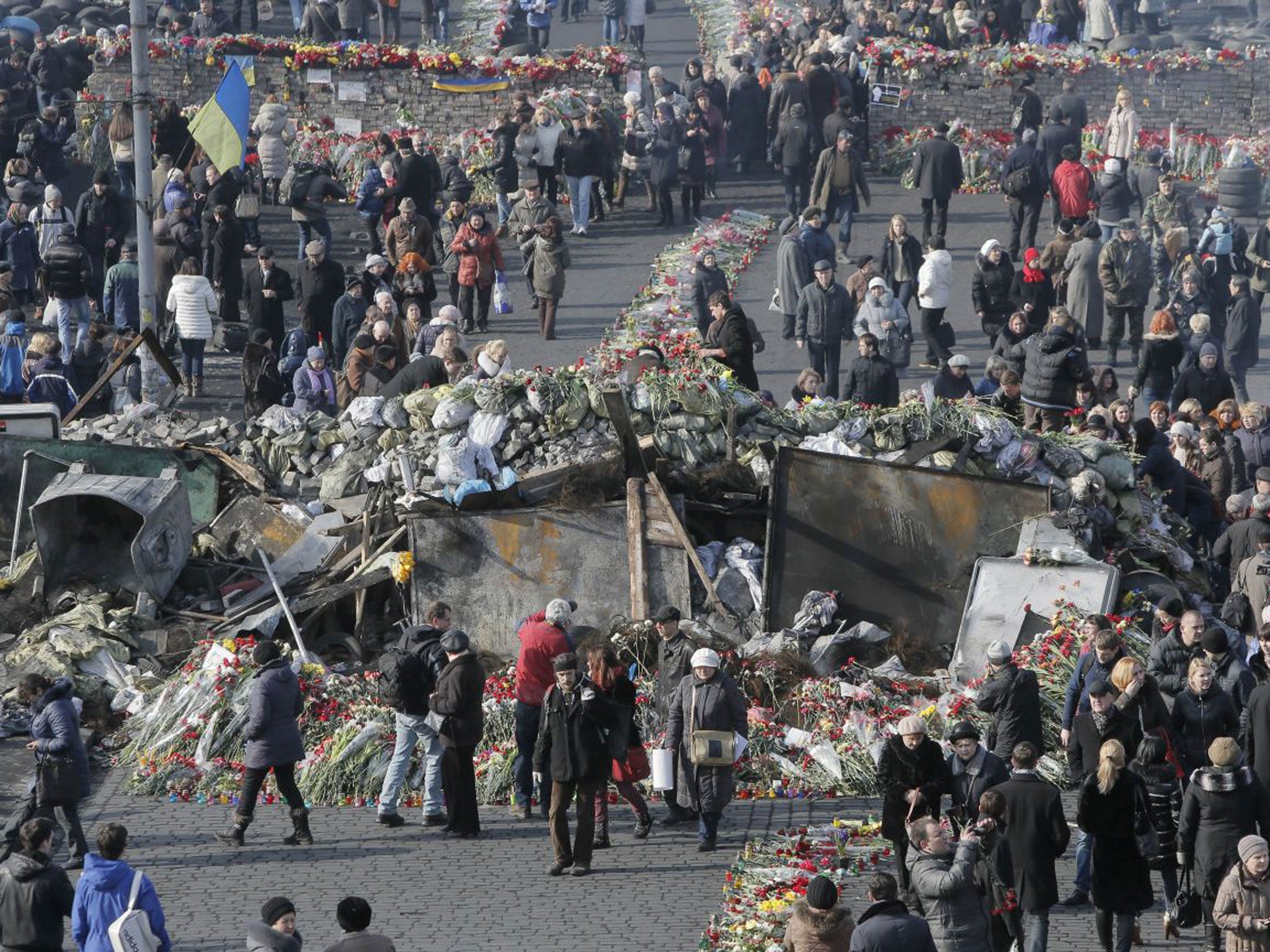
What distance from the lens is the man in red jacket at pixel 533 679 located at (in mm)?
14797

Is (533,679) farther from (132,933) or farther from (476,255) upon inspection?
(476,255)

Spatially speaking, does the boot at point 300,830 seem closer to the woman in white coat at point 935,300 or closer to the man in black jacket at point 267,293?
the man in black jacket at point 267,293

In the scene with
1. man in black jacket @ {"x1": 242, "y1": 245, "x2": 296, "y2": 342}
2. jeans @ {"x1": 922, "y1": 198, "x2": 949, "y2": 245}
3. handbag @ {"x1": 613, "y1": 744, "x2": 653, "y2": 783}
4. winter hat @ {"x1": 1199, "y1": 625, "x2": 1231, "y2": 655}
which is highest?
jeans @ {"x1": 922, "y1": 198, "x2": 949, "y2": 245}

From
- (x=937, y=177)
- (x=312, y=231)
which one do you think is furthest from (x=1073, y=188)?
(x=312, y=231)

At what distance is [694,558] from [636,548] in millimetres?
442

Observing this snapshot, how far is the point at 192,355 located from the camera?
24.3 m

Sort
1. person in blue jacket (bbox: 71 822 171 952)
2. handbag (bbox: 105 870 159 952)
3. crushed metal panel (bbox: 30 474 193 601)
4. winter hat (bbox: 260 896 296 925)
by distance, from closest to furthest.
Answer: winter hat (bbox: 260 896 296 925) → handbag (bbox: 105 870 159 952) → person in blue jacket (bbox: 71 822 171 952) → crushed metal panel (bbox: 30 474 193 601)

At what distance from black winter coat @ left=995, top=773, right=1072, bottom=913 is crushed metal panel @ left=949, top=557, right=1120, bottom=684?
13.0 ft

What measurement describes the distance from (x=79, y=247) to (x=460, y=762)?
12.4 metres

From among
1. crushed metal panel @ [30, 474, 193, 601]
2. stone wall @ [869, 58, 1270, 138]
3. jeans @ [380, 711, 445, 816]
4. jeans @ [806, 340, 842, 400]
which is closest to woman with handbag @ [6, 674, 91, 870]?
jeans @ [380, 711, 445, 816]

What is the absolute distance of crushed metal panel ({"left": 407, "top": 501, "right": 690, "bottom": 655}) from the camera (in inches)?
688

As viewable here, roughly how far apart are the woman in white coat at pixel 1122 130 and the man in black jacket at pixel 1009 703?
17478 millimetres

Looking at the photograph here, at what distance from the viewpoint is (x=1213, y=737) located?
1373 centimetres

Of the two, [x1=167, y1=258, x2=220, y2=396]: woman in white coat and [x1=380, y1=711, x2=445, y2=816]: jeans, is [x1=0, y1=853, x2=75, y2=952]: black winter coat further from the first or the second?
[x1=167, y1=258, x2=220, y2=396]: woman in white coat
